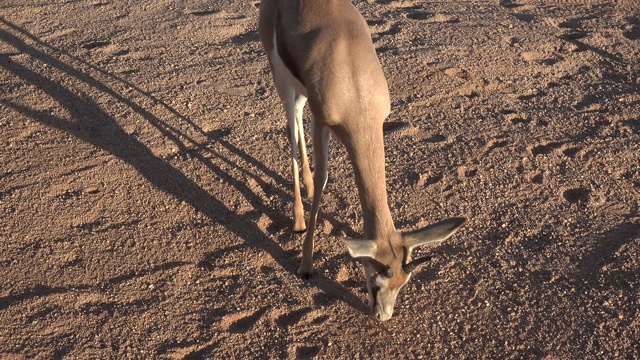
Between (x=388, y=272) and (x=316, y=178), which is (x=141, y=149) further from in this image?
(x=388, y=272)

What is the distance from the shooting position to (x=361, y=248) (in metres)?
4.62

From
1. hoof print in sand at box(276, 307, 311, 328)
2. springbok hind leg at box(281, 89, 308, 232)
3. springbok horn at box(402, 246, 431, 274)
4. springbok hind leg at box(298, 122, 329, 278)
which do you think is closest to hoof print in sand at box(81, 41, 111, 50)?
springbok hind leg at box(281, 89, 308, 232)

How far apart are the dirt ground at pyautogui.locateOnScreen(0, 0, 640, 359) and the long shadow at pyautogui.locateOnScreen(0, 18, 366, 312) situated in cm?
2

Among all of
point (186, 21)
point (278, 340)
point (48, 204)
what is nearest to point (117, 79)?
point (186, 21)

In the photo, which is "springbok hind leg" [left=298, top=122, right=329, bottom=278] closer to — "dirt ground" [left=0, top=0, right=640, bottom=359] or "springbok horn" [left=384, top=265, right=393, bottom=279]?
"dirt ground" [left=0, top=0, right=640, bottom=359]

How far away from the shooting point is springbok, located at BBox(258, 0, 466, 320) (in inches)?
187

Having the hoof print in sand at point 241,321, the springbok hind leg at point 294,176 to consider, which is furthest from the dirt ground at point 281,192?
the springbok hind leg at point 294,176

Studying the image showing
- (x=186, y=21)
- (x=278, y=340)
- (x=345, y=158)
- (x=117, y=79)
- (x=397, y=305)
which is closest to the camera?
(x=278, y=340)

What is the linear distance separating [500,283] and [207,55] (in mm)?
4558

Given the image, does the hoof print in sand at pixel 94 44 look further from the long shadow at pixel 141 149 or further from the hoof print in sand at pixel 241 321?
the hoof print in sand at pixel 241 321

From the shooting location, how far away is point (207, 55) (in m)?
8.58

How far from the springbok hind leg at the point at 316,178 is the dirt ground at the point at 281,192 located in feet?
0.45

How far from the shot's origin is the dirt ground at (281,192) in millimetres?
5109

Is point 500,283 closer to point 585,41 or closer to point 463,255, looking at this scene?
point 463,255
